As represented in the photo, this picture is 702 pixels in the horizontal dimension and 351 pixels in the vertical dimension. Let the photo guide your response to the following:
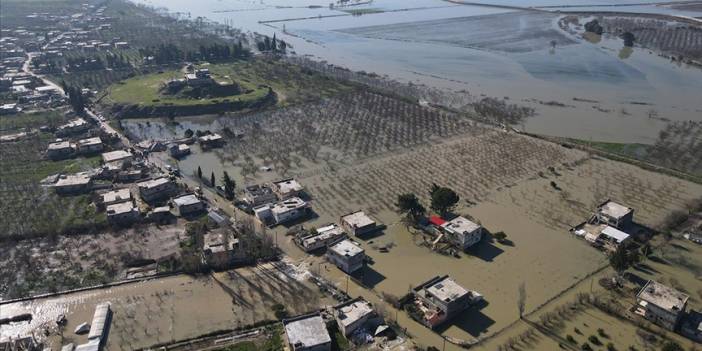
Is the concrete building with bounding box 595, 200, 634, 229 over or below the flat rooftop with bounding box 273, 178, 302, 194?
over

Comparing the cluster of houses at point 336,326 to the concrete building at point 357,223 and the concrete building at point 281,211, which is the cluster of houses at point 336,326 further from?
the concrete building at point 281,211

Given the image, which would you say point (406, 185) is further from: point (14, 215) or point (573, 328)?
point (14, 215)

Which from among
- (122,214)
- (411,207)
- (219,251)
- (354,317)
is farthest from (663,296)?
(122,214)

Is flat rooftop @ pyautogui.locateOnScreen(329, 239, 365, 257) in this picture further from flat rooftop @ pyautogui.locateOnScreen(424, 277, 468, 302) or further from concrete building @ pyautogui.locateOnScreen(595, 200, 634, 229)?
concrete building @ pyautogui.locateOnScreen(595, 200, 634, 229)

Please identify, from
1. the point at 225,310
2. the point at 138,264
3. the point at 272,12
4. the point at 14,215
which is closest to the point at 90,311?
the point at 138,264

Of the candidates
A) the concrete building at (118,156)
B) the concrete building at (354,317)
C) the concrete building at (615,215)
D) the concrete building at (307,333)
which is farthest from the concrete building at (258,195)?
the concrete building at (615,215)

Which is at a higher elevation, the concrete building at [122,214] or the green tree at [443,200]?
the green tree at [443,200]

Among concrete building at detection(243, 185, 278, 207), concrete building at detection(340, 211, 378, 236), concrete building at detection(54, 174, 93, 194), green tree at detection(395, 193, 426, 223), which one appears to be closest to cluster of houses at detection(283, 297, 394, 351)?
concrete building at detection(340, 211, 378, 236)
